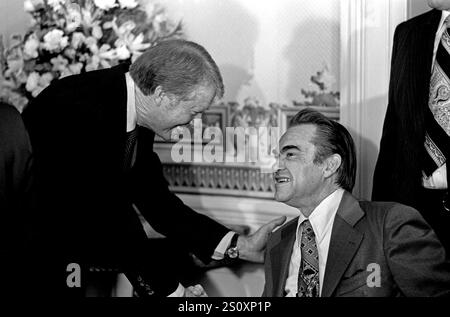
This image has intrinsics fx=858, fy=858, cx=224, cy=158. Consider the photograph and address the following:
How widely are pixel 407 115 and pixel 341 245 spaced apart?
1.76 ft

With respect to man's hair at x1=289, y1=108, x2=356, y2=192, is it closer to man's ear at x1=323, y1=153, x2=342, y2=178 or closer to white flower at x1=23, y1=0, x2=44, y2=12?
man's ear at x1=323, y1=153, x2=342, y2=178

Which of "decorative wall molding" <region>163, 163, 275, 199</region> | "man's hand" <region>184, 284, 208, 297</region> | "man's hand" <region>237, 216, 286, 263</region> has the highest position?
"decorative wall molding" <region>163, 163, 275, 199</region>

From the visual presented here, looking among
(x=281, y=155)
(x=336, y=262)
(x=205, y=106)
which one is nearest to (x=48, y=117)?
(x=205, y=106)

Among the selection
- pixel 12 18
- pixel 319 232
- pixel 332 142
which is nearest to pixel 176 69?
pixel 332 142

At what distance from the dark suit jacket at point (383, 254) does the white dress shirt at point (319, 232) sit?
0.03m

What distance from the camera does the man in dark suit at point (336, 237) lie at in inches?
92.7

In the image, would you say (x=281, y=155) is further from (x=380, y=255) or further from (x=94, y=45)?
(x=94, y=45)

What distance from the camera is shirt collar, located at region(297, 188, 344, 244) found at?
2.54m

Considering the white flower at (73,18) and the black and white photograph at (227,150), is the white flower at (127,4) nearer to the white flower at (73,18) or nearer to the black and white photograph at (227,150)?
the black and white photograph at (227,150)

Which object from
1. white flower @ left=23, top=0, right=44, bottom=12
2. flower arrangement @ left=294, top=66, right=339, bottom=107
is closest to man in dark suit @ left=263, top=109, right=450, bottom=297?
flower arrangement @ left=294, top=66, right=339, bottom=107

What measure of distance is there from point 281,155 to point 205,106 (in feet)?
0.92

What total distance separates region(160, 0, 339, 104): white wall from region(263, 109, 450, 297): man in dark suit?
714mm

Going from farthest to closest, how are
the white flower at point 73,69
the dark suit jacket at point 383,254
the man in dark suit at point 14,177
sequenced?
1. the white flower at point 73,69
2. the dark suit jacket at point 383,254
3. the man in dark suit at point 14,177

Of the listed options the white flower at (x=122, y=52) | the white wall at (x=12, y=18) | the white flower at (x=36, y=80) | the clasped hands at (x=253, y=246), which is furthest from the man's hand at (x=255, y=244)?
the white wall at (x=12, y=18)
